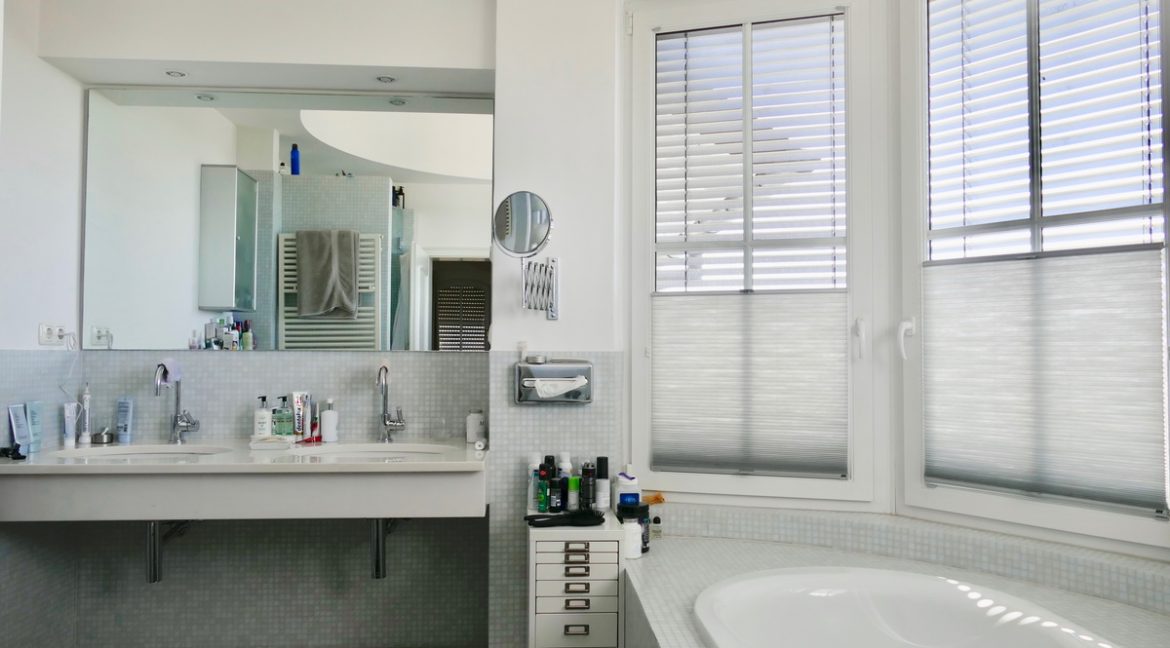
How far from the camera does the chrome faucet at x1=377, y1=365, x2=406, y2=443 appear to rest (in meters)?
2.51

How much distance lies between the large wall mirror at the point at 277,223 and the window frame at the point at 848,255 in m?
0.57

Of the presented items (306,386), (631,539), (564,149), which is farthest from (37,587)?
(564,149)

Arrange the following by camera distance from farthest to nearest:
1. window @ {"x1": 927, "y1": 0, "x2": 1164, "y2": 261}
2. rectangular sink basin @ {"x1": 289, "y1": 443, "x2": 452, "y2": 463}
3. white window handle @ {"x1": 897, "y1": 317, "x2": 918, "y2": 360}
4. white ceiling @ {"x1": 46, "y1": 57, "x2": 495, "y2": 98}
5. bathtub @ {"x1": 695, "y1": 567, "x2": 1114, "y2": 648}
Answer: white ceiling @ {"x1": 46, "y1": 57, "x2": 495, "y2": 98}
rectangular sink basin @ {"x1": 289, "y1": 443, "x2": 452, "y2": 463}
white window handle @ {"x1": 897, "y1": 317, "x2": 918, "y2": 360}
window @ {"x1": 927, "y1": 0, "x2": 1164, "y2": 261}
bathtub @ {"x1": 695, "y1": 567, "x2": 1114, "y2": 648}

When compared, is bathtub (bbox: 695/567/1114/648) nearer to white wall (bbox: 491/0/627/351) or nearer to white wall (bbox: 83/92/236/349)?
white wall (bbox: 491/0/627/351)

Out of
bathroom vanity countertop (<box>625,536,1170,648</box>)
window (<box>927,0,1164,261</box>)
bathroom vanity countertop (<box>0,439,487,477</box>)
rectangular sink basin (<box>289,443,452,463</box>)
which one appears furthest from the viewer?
rectangular sink basin (<box>289,443,452,463</box>)

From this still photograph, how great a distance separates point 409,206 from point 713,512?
1553 mm

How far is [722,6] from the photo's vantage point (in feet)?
8.05

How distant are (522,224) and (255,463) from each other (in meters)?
1.09

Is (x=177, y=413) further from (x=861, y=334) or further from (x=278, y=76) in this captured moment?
(x=861, y=334)

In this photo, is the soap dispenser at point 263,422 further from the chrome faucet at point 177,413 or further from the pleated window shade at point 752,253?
the pleated window shade at point 752,253

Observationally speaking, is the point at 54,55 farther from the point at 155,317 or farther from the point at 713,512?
the point at 713,512

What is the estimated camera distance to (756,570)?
2.01 m

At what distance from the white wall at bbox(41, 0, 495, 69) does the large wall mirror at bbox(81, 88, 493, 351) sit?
0.24m

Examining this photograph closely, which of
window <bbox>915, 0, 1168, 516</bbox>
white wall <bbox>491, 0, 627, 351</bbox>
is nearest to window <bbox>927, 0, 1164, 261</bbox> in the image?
window <bbox>915, 0, 1168, 516</bbox>
